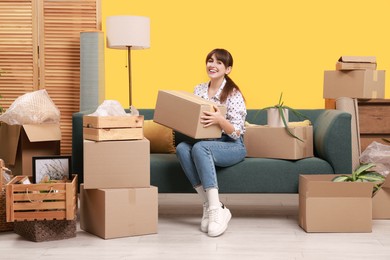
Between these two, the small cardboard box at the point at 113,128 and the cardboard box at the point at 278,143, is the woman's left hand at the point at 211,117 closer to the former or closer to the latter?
the small cardboard box at the point at 113,128

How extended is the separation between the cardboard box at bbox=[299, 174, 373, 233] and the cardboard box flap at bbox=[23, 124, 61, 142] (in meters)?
1.46

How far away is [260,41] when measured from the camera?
5074mm

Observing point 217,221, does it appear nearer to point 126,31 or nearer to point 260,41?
point 126,31

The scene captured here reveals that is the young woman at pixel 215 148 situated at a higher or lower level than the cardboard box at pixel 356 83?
lower

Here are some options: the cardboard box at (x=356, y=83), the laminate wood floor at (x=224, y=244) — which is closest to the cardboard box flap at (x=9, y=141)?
the laminate wood floor at (x=224, y=244)

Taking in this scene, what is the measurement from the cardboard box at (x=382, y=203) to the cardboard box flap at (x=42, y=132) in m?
1.89

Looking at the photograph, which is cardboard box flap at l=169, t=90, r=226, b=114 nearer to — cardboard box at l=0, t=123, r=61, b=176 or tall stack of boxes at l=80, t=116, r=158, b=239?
tall stack of boxes at l=80, t=116, r=158, b=239

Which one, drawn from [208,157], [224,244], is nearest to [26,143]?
[208,157]

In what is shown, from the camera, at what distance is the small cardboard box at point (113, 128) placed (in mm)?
3182

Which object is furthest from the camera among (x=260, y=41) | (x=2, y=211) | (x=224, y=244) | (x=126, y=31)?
(x=260, y=41)

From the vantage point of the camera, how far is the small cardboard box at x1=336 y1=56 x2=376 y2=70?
4473 mm

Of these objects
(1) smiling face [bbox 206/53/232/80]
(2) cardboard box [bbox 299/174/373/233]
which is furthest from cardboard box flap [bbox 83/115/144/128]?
(2) cardboard box [bbox 299/174/373/233]

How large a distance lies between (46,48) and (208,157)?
2.38m

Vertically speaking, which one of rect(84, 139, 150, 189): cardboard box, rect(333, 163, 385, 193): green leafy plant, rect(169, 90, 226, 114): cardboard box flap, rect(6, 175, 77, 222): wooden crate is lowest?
rect(6, 175, 77, 222): wooden crate
